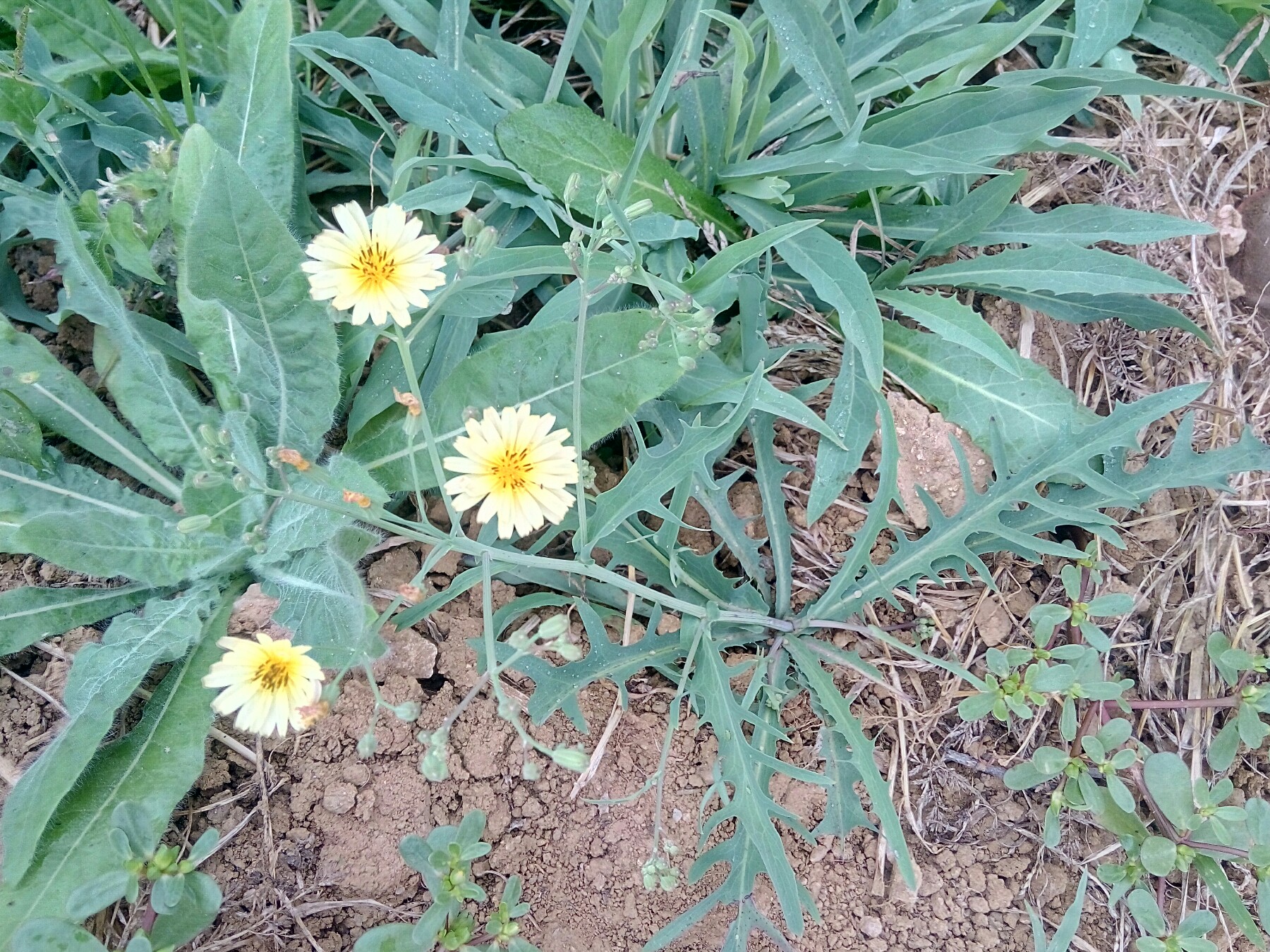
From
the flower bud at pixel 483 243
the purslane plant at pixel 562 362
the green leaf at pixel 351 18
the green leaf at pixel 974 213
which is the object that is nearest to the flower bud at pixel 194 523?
the purslane plant at pixel 562 362

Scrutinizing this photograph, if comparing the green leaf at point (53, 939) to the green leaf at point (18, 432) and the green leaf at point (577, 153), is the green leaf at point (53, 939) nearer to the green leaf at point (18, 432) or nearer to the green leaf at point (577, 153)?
the green leaf at point (18, 432)

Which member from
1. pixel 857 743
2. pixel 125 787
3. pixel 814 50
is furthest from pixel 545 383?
pixel 125 787

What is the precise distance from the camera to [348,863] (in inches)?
75.5

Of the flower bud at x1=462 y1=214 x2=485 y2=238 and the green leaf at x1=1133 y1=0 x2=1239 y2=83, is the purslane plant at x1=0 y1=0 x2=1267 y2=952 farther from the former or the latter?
the green leaf at x1=1133 y1=0 x2=1239 y2=83

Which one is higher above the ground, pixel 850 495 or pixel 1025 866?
pixel 850 495

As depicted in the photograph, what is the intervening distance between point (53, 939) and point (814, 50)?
2236mm

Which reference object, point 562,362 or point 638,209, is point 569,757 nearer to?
point 562,362

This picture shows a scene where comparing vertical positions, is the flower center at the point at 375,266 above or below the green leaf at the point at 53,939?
above

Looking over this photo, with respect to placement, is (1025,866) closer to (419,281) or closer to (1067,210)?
(1067,210)

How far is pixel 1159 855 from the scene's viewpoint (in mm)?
1923

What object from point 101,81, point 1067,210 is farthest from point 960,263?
point 101,81

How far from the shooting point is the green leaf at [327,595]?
1.82 metres

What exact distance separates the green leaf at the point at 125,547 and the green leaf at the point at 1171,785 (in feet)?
6.87

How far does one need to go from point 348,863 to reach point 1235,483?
2.32 metres
